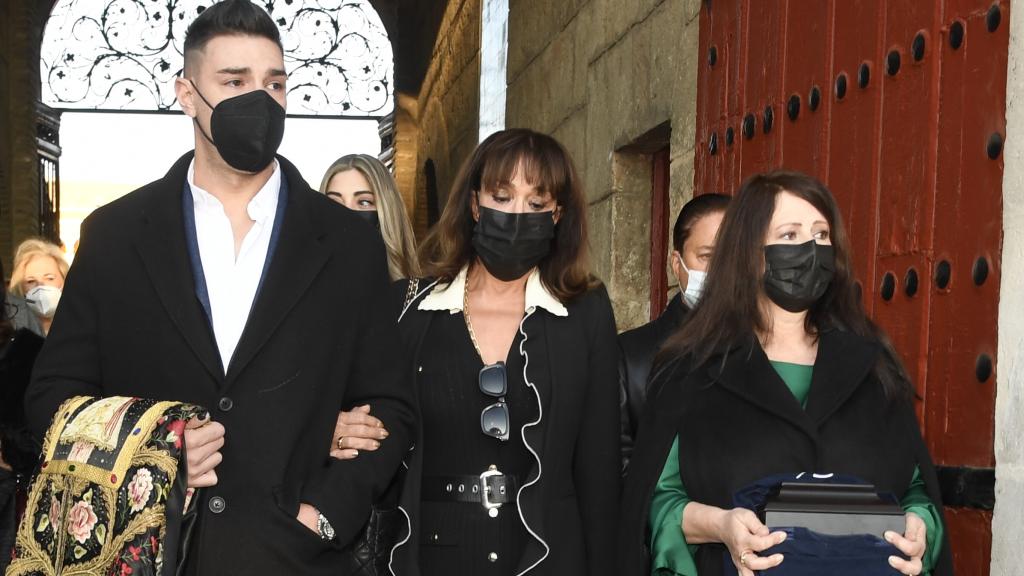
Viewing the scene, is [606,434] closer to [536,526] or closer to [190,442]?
[536,526]

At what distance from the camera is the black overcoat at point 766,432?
9.30 ft

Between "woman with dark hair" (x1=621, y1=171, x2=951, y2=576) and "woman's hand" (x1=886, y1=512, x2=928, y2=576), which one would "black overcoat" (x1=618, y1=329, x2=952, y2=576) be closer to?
"woman with dark hair" (x1=621, y1=171, x2=951, y2=576)

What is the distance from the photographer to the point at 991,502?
10.2 ft

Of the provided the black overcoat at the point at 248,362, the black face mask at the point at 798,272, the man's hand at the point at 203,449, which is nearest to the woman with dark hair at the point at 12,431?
the black overcoat at the point at 248,362

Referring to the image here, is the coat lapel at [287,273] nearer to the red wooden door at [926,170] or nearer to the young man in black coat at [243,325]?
the young man in black coat at [243,325]

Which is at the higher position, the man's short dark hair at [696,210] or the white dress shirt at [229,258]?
the man's short dark hair at [696,210]

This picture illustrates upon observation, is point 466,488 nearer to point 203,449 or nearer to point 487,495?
point 487,495

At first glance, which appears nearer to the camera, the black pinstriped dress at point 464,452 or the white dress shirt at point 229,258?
the white dress shirt at point 229,258

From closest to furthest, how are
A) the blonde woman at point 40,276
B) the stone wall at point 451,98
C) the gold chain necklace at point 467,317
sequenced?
the gold chain necklace at point 467,317, the blonde woman at point 40,276, the stone wall at point 451,98

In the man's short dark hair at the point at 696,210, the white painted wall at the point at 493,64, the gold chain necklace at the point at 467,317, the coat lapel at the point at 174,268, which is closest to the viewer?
the coat lapel at the point at 174,268

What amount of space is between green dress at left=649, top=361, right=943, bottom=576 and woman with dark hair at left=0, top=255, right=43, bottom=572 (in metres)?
2.47

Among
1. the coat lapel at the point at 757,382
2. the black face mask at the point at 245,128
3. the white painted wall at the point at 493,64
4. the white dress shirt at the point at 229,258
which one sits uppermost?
the white painted wall at the point at 493,64

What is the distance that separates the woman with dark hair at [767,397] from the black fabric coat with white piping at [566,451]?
0.33 ft

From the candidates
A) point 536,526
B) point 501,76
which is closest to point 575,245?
point 536,526
